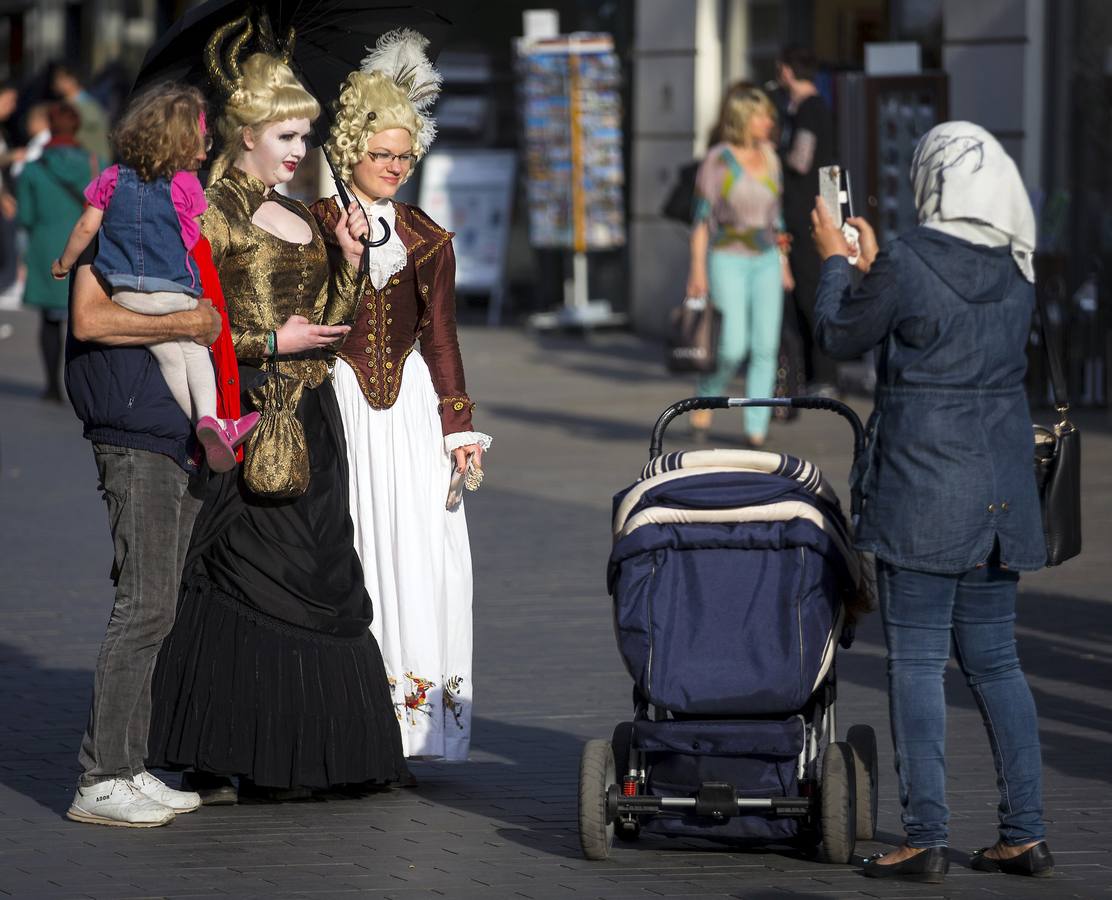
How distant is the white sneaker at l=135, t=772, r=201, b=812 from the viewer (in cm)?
592

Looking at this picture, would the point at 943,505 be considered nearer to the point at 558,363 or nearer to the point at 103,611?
the point at 103,611

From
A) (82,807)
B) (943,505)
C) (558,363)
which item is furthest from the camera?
(558,363)

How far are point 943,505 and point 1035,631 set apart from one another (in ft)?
10.8

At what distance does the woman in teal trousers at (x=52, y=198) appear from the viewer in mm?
15766

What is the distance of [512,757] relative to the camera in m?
6.62

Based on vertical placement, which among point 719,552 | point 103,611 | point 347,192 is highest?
point 347,192

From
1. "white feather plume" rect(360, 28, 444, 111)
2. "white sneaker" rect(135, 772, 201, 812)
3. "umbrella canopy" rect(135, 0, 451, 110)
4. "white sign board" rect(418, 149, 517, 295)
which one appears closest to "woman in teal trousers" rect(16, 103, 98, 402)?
"white sign board" rect(418, 149, 517, 295)

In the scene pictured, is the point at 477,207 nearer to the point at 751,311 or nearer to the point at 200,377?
the point at 751,311

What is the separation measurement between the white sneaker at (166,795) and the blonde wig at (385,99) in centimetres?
174

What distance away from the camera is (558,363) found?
1789cm

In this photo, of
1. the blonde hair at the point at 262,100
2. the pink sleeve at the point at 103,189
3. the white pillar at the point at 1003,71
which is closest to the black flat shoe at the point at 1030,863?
the blonde hair at the point at 262,100

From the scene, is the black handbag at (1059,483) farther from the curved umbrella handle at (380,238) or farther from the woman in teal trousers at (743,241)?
the woman in teal trousers at (743,241)

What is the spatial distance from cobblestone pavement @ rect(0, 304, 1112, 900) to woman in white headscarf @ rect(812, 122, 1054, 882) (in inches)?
8.8

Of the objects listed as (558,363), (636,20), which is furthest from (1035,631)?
(636,20)
